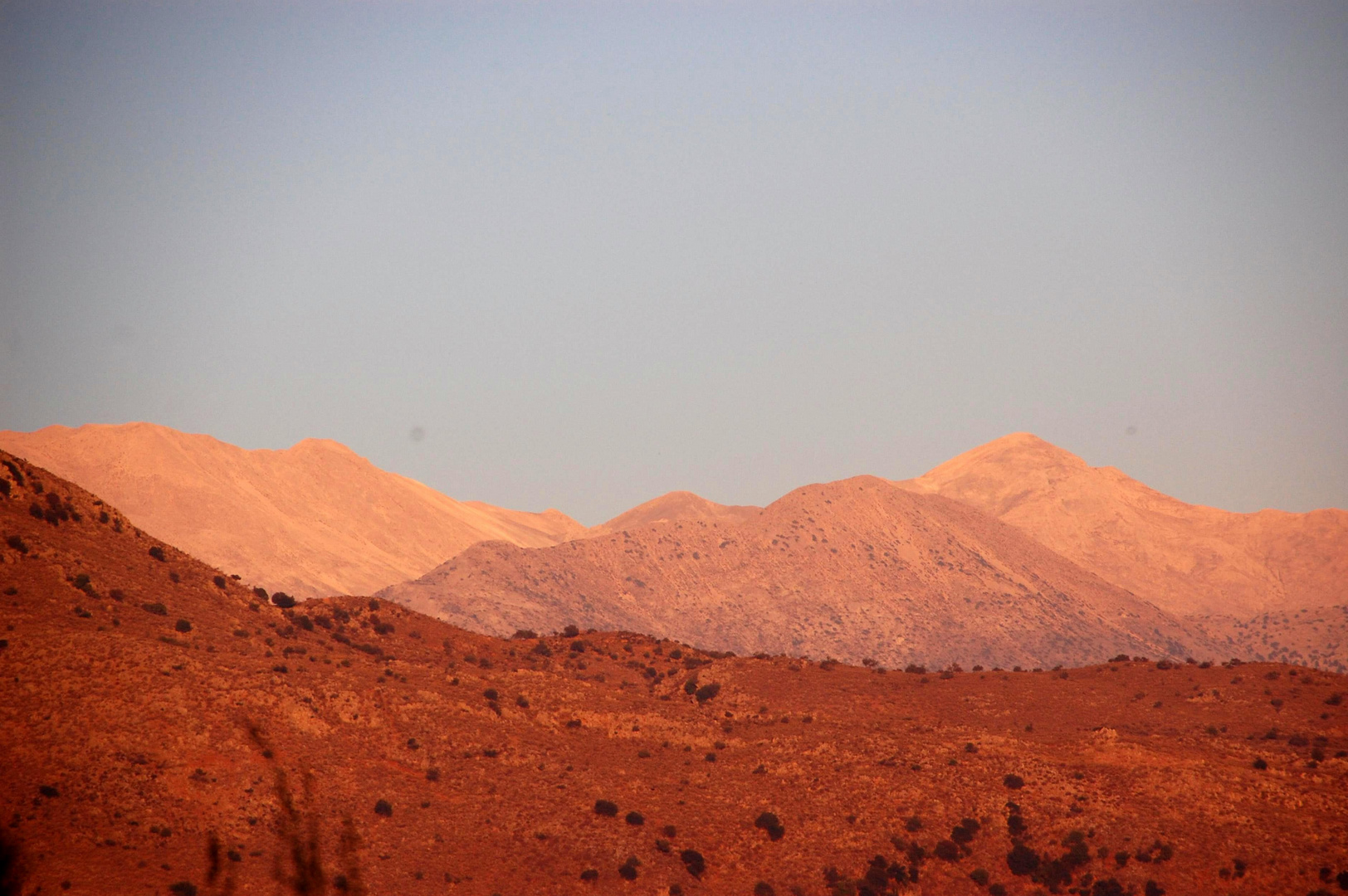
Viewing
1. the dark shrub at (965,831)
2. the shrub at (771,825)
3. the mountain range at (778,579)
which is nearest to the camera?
the dark shrub at (965,831)

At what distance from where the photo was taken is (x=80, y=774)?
142ft

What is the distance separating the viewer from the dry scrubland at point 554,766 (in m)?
44.4

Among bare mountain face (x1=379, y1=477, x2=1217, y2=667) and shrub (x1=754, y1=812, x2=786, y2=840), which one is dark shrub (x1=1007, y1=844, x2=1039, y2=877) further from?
bare mountain face (x1=379, y1=477, x2=1217, y2=667)

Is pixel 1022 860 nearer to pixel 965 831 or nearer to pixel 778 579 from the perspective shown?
pixel 965 831

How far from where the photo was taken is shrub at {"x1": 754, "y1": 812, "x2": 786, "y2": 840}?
2009 inches

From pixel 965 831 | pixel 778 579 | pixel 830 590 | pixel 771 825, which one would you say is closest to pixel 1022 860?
pixel 965 831

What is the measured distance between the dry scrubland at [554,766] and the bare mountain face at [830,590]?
268ft

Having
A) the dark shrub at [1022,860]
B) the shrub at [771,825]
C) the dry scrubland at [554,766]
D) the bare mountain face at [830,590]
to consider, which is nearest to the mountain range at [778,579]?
the bare mountain face at [830,590]

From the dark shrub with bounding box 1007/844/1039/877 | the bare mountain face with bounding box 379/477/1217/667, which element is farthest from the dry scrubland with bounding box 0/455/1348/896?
the bare mountain face with bounding box 379/477/1217/667

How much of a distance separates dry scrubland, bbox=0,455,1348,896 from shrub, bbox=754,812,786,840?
0.17 metres

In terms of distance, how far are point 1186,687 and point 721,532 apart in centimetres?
11475

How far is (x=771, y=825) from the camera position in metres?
51.4

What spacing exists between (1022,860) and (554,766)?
71.7 ft

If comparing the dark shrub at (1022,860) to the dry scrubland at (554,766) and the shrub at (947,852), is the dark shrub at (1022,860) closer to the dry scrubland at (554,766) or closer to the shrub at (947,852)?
the dry scrubland at (554,766)
